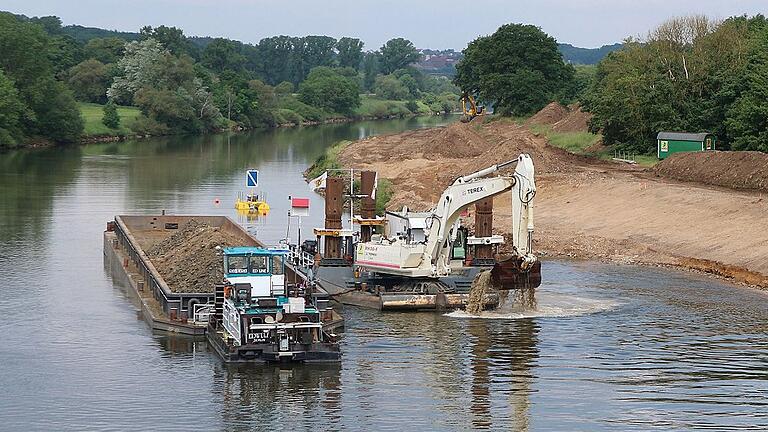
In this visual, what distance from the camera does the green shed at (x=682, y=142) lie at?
252ft

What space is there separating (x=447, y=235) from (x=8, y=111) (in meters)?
81.9

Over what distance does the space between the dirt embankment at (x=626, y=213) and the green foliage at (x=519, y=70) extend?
44796mm

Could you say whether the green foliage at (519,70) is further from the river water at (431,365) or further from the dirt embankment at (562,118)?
the river water at (431,365)

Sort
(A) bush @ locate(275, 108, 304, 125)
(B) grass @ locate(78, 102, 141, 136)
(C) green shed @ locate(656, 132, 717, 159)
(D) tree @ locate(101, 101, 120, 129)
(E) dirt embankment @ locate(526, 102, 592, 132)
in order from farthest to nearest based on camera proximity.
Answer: (A) bush @ locate(275, 108, 304, 125)
(D) tree @ locate(101, 101, 120, 129)
(B) grass @ locate(78, 102, 141, 136)
(E) dirt embankment @ locate(526, 102, 592, 132)
(C) green shed @ locate(656, 132, 717, 159)

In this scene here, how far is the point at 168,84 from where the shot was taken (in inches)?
6093

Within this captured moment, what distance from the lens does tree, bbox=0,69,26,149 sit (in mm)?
112562

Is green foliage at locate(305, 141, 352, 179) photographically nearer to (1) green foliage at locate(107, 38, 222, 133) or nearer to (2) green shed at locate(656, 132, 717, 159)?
(2) green shed at locate(656, 132, 717, 159)

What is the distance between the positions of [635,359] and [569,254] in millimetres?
18979

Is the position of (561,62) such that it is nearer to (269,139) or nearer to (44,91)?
(269,139)

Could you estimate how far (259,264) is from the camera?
110 feet

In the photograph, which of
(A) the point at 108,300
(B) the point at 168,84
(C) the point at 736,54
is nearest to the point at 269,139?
(B) the point at 168,84

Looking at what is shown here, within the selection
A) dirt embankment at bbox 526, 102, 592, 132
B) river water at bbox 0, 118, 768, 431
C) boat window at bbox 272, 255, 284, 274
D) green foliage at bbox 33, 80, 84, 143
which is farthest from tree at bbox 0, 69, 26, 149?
boat window at bbox 272, 255, 284, 274

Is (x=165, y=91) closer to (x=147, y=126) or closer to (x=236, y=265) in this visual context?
(x=147, y=126)

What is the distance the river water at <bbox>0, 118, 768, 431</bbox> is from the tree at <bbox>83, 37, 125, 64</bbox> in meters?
129
